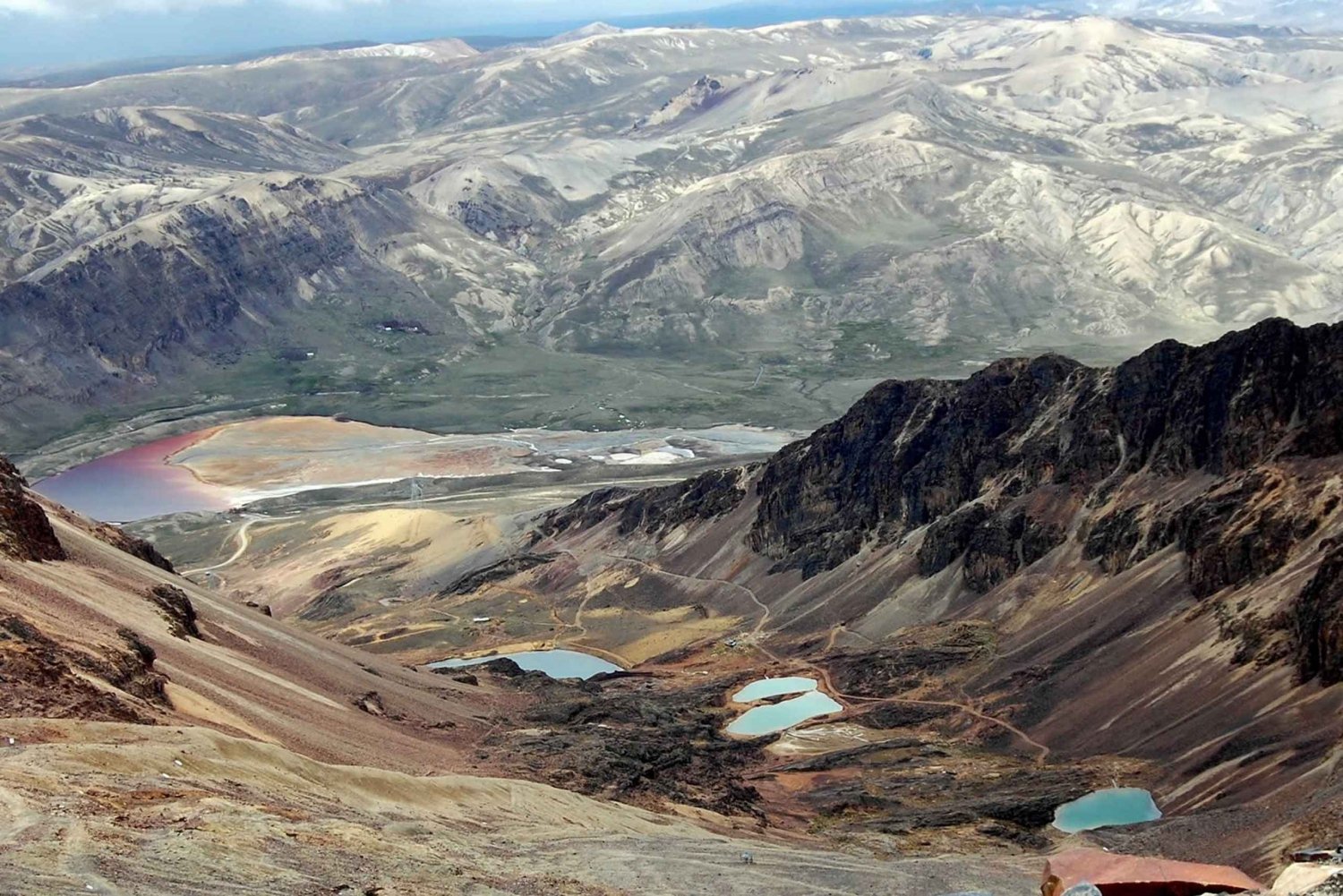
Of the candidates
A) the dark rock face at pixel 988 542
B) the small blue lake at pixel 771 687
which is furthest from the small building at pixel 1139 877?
the dark rock face at pixel 988 542

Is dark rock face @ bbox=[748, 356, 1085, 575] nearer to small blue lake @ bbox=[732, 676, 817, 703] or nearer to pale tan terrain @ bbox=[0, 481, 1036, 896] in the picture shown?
small blue lake @ bbox=[732, 676, 817, 703]

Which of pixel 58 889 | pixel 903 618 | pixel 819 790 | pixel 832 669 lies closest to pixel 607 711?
pixel 819 790

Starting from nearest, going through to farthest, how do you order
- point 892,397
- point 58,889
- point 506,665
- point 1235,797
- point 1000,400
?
point 58,889, point 1235,797, point 506,665, point 1000,400, point 892,397

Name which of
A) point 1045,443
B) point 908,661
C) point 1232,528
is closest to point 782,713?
point 908,661

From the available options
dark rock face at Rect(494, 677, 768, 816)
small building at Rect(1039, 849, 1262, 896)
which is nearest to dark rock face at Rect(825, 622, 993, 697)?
dark rock face at Rect(494, 677, 768, 816)

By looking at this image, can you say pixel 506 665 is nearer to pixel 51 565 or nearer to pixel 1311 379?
pixel 51 565

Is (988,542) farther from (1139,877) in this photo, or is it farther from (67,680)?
(67,680)

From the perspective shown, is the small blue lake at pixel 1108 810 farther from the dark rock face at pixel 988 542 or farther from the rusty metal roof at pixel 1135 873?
the dark rock face at pixel 988 542
